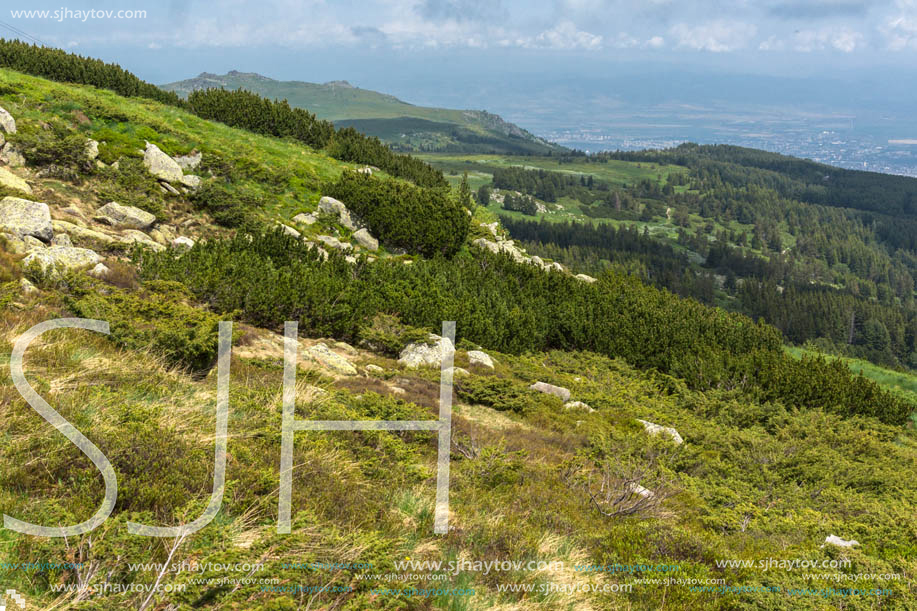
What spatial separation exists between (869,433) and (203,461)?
16.5 meters

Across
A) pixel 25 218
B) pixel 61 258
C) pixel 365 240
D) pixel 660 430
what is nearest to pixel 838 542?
pixel 660 430

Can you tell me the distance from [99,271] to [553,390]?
1057cm

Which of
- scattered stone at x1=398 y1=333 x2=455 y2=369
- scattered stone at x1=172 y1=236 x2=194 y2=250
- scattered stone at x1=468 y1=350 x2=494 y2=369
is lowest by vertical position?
scattered stone at x1=468 y1=350 x2=494 y2=369

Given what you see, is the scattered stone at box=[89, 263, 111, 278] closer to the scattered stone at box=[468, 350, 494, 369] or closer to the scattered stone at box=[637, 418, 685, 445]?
the scattered stone at box=[468, 350, 494, 369]

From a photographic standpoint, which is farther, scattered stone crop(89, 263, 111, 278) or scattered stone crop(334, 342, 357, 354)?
scattered stone crop(334, 342, 357, 354)

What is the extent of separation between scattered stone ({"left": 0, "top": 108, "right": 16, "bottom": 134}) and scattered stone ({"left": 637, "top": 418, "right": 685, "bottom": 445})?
1963 centimetres

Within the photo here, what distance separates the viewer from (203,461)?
4422 mm

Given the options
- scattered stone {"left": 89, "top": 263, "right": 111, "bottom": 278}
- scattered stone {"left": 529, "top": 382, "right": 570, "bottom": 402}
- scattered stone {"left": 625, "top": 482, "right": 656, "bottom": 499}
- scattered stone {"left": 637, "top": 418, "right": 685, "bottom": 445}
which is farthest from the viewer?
scattered stone {"left": 529, "top": 382, "right": 570, "bottom": 402}

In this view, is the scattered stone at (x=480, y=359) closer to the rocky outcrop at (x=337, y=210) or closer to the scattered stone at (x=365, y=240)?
the scattered stone at (x=365, y=240)

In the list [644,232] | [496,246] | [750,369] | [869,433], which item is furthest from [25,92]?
[644,232]

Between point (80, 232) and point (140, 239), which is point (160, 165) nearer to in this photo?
point (140, 239)

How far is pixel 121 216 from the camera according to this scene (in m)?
14.4

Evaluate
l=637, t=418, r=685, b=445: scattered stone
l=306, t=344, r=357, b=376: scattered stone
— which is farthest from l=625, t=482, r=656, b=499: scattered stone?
l=306, t=344, r=357, b=376: scattered stone

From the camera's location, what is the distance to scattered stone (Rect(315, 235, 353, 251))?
63.6 ft
